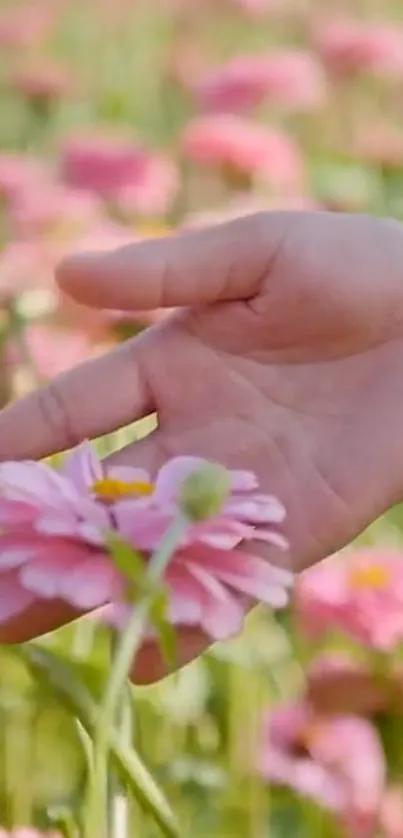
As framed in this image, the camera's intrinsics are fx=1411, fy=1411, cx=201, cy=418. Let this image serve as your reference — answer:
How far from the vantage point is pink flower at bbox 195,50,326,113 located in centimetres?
121

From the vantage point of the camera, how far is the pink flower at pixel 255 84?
1215 millimetres

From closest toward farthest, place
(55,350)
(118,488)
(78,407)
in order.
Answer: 1. (118,488)
2. (78,407)
3. (55,350)

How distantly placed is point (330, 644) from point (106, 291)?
11.9 inches

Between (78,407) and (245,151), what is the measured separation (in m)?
0.62

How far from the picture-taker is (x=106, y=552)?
0.34m

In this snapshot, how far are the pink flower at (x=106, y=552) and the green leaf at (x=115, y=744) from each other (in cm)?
2

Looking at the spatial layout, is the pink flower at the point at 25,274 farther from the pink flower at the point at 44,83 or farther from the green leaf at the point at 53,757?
the pink flower at the point at 44,83

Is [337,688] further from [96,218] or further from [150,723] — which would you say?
[96,218]

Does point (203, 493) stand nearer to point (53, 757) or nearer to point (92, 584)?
point (92, 584)

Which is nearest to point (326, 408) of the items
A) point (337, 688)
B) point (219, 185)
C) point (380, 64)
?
point (337, 688)

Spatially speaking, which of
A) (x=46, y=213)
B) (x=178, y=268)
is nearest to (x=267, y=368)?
(x=178, y=268)

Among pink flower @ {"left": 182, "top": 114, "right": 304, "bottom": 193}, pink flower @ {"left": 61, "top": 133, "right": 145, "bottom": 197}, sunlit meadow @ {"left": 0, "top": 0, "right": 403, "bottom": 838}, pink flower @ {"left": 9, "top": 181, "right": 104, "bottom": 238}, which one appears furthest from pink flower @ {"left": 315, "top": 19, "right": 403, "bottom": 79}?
pink flower @ {"left": 9, "top": 181, "right": 104, "bottom": 238}

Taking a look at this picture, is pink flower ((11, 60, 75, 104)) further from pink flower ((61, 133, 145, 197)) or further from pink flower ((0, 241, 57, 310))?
pink flower ((0, 241, 57, 310))

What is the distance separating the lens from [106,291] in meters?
0.47
